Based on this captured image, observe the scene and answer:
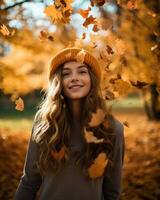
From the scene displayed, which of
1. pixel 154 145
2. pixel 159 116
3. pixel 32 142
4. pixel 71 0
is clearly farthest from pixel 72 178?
pixel 159 116

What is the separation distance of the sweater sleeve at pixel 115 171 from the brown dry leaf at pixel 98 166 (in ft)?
0.42

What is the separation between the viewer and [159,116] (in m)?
12.2

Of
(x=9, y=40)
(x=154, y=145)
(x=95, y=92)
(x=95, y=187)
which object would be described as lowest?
(x=154, y=145)

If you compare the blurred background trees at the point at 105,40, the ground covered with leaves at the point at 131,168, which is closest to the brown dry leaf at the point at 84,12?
the blurred background trees at the point at 105,40

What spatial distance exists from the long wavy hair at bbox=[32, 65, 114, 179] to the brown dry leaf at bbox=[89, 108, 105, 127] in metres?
0.08

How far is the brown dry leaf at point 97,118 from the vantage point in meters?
2.47

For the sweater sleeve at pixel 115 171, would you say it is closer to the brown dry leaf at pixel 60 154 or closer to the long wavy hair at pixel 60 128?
the long wavy hair at pixel 60 128

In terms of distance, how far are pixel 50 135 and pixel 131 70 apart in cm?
674

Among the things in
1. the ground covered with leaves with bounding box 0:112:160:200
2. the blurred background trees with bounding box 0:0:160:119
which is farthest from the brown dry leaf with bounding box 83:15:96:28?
the ground covered with leaves with bounding box 0:112:160:200

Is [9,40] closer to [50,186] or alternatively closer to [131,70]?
[131,70]

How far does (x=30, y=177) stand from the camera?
8.57 ft

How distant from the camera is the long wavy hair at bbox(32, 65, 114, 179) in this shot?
2518 millimetres

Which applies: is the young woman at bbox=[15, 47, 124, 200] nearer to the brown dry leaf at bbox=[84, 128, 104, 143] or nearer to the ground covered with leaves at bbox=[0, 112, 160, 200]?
the brown dry leaf at bbox=[84, 128, 104, 143]

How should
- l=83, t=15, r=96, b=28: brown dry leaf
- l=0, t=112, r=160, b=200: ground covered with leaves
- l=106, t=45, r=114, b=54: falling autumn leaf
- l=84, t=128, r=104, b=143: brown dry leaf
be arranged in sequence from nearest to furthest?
1. l=84, t=128, r=104, b=143: brown dry leaf
2. l=83, t=15, r=96, b=28: brown dry leaf
3. l=106, t=45, r=114, b=54: falling autumn leaf
4. l=0, t=112, r=160, b=200: ground covered with leaves
